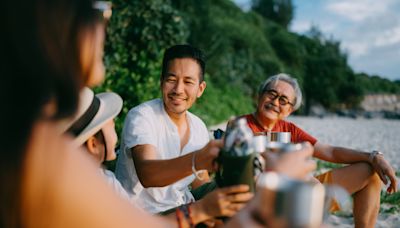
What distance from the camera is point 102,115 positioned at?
5.36ft

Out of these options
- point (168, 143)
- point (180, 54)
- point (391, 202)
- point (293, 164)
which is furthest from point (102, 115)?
point (391, 202)

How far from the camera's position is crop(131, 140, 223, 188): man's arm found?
1853 mm

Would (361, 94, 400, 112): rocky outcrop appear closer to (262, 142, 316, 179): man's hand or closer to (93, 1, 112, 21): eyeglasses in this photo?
(93, 1, 112, 21): eyeglasses

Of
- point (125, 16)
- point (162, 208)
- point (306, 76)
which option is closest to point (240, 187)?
point (162, 208)

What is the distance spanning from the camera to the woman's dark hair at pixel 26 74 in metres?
0.98

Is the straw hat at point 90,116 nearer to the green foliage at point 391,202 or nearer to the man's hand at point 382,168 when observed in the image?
the man's hand at point 382,168

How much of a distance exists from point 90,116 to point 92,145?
15 cm

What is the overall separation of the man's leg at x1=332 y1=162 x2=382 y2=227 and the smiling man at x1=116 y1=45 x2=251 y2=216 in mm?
989

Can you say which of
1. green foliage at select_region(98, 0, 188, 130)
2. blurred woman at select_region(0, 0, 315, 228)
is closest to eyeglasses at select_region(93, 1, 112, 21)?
blurred woman at select_region(0, 0, 315, 228)

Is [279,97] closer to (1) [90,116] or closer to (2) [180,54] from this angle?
(2) [180,54]

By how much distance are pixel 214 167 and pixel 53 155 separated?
0.89 metres

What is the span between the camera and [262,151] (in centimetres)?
166

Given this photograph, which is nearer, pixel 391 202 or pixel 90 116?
pixel 90 116

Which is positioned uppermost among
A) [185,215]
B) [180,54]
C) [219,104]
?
[180,54]
